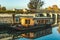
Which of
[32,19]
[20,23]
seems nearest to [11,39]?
[20,23]

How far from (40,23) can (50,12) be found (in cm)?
23

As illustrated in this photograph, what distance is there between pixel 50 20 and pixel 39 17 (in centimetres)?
18

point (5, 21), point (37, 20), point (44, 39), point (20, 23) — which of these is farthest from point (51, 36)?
point (5, 21)

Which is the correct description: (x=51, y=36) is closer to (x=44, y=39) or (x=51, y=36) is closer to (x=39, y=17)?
(x=44, y=39)

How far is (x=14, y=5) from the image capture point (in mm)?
2541

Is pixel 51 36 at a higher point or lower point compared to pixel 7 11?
lower

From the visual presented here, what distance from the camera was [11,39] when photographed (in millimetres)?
2467

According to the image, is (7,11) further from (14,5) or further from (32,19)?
(32,19)

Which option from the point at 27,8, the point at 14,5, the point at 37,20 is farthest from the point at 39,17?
the point at 14,5

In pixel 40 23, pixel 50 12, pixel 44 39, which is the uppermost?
pixel 50 12

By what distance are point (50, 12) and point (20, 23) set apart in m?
0.49

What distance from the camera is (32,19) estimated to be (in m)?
2.52

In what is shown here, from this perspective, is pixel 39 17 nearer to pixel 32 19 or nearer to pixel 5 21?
pixel 32 19

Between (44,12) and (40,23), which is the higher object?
(44,12)
